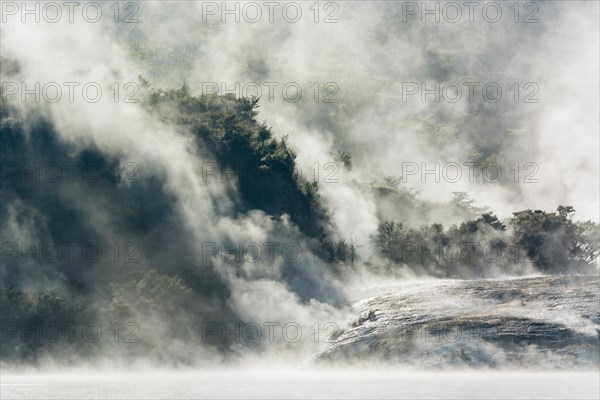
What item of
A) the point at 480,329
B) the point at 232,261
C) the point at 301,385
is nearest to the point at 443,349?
the point at 480,329

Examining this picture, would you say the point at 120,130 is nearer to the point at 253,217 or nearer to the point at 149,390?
the point at 253,217

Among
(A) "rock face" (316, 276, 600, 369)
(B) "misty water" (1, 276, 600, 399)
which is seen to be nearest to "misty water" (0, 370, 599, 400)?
(B) "misty water" (1, 276, 600, 399)

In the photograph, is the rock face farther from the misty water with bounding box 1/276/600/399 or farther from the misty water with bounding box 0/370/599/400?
the misty water with bounding box 0/370/599/400

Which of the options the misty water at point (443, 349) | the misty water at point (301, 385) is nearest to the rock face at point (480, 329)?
the misty water at point (443, 349)

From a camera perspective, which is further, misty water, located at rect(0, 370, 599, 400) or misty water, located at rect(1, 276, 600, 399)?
misty water, located at rect(1, 276, 600, 399)

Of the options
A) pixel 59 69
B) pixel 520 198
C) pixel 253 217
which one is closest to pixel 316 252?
pixel 253 217

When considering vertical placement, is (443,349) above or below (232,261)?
below

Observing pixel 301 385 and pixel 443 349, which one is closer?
pixel 301 385

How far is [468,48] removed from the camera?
192 metres

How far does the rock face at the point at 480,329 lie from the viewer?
86.1 m

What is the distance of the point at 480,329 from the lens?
87.6m

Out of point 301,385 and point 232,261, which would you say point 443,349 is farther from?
point 232,261

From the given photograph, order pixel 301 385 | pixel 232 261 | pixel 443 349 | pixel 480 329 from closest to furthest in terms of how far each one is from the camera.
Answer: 1. pixel 301 385
2. pixel 443 349
3. pixel 480 329
4. pixel 232 261

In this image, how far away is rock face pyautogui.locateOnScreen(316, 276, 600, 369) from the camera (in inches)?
3391
